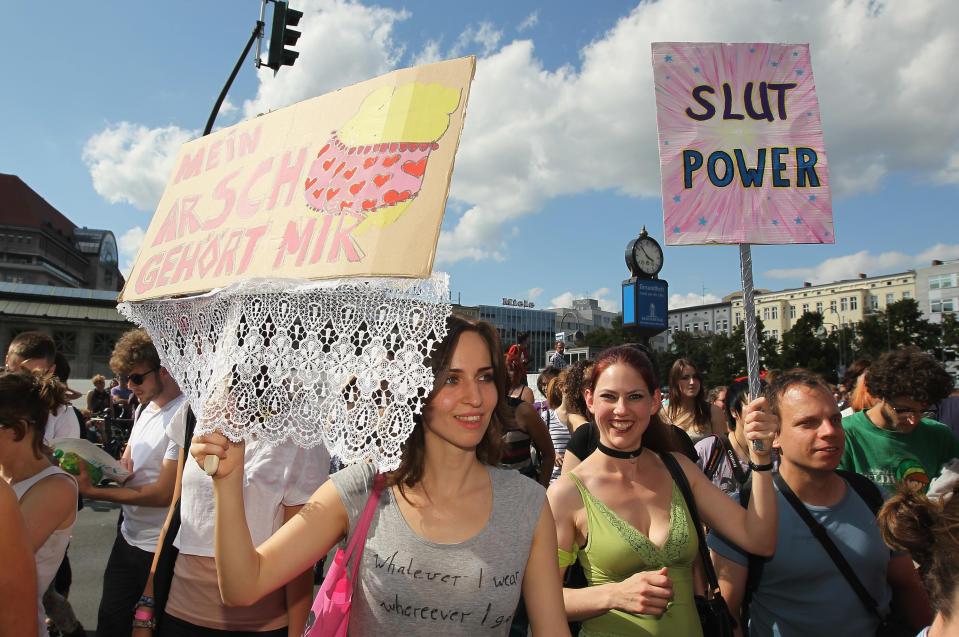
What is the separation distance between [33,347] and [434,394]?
137 inches

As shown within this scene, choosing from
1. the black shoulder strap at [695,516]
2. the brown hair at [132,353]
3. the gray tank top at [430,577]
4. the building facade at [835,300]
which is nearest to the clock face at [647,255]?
the black shoulder strap at [695,516]

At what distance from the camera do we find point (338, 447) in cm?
137

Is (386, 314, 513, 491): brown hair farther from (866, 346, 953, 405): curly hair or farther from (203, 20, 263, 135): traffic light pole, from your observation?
(203, 20, 263, 135): traffic light pole

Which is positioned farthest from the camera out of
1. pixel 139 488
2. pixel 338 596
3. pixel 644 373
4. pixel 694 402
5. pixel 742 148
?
pixel 694 402

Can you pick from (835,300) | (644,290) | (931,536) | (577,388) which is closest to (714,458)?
(577,388)

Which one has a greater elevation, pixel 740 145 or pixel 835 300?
pixel 835 300

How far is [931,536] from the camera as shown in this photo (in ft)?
4.96

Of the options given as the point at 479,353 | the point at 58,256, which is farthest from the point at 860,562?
the point at 58,256

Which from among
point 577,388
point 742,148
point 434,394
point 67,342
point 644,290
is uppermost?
point 67,342

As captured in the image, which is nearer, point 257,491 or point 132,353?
point 257,491

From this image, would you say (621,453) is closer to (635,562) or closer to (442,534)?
(635,562)

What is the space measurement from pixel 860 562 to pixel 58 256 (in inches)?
4371

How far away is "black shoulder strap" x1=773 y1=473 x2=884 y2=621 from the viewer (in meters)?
2.18

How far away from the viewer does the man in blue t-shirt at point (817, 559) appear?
2201 millimetres
